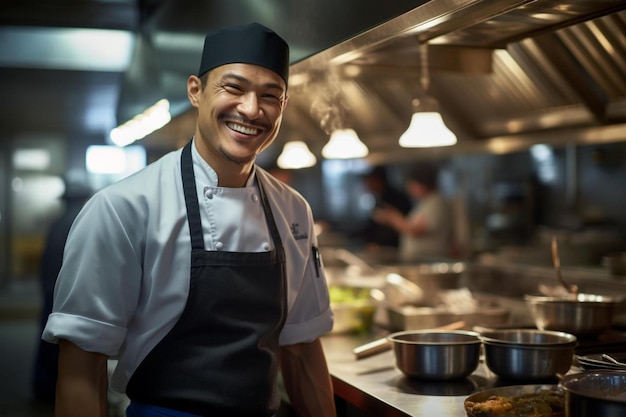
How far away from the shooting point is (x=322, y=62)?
2930mm

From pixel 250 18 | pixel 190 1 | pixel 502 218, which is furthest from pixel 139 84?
pixel 502 218

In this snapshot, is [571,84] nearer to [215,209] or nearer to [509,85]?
[509,85]

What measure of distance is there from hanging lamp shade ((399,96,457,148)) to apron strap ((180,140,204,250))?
112cm

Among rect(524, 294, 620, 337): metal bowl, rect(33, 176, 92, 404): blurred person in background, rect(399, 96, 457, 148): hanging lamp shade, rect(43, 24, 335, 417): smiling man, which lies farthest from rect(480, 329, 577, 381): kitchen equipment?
rect(33, 176, 92, 404): blurred person in background

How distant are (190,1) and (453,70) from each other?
1594 mm

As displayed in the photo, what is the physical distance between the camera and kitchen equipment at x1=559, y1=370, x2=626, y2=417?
1.59 metres

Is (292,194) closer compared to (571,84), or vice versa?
(292,194)

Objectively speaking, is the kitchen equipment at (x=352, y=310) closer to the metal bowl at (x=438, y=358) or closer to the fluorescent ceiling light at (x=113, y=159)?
the metal bowl at (x=438, y=358)

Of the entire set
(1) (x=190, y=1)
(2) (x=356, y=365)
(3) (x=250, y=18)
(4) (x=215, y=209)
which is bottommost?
(2) (x=356, y=365)

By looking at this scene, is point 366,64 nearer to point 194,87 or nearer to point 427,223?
point 194,87

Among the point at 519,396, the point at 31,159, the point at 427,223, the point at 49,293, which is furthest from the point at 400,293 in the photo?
the point at 31,159

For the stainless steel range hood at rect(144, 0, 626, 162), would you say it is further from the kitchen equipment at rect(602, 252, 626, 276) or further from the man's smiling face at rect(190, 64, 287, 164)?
the kitchen equipment at rect(602, 252, 626, 276)

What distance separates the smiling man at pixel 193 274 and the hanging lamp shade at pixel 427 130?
934 millimetres

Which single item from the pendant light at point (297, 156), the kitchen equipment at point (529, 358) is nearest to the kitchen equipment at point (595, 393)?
the kitchen equipment at point (529, 358)
